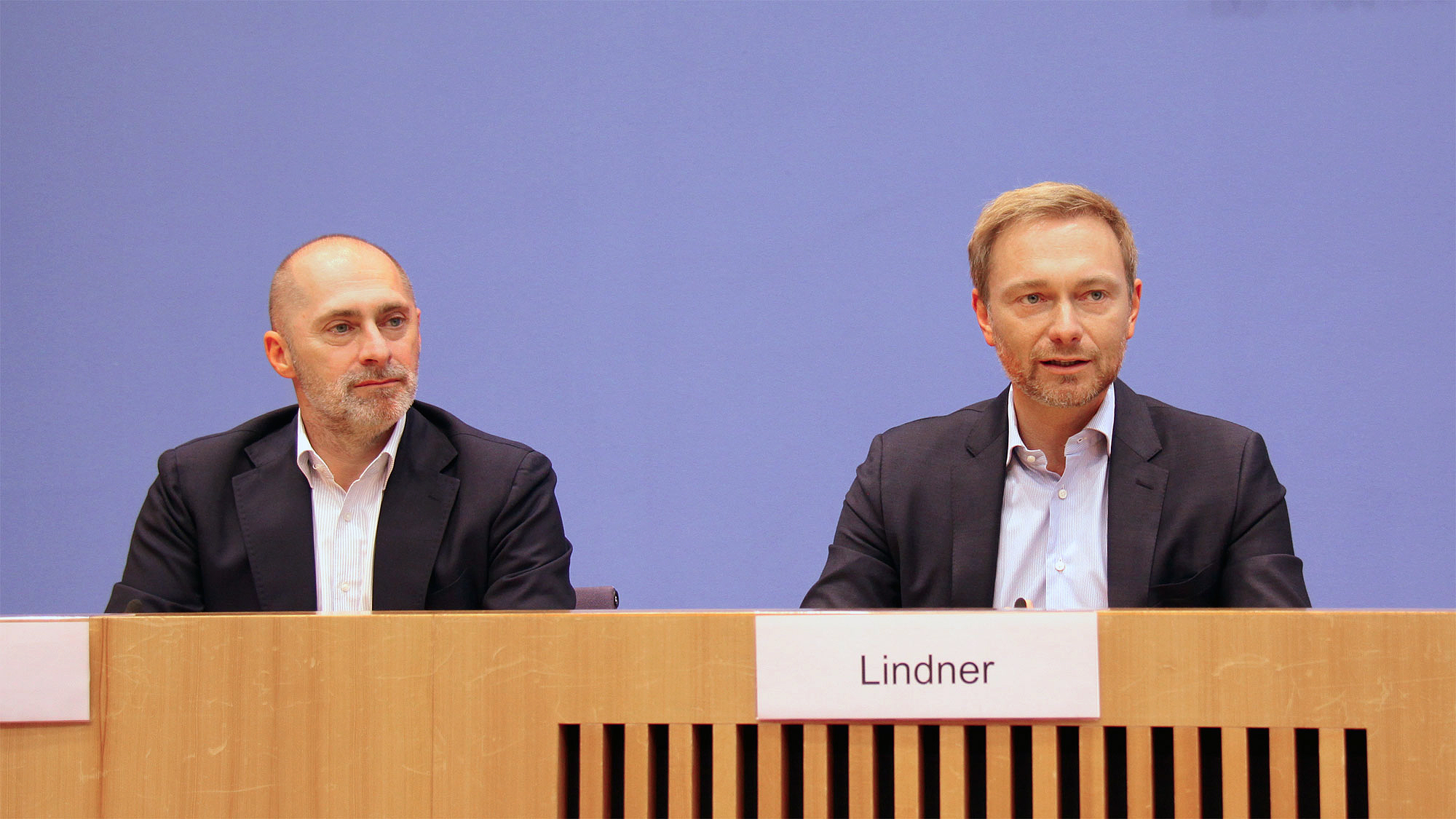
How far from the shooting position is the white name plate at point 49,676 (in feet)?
2.35

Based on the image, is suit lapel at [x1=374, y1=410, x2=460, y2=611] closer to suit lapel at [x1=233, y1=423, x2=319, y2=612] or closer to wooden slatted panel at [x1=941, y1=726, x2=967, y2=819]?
suit lapel at [x1=233, y1=423, x2=319, y2=612]

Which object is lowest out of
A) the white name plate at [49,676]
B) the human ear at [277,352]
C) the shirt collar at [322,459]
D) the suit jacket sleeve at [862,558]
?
the white name plate at [49,676]

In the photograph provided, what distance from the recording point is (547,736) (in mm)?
691

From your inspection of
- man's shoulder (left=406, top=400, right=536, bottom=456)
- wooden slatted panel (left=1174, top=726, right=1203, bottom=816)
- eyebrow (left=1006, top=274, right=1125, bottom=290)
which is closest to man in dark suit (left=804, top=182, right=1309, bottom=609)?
eyebrow (left=1006, top=274, right=1125, bottom=290)

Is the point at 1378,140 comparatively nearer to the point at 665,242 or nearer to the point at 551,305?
the point at 665,242

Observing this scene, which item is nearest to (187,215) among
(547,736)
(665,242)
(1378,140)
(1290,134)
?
(665,242)

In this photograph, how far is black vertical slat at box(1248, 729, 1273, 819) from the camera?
66cm

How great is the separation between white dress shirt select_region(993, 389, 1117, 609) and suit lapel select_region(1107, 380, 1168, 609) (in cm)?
2

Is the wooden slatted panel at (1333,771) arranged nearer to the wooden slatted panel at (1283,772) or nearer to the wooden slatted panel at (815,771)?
the wooden slatted panel at (1283,772)

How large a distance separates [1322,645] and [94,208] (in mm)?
2086

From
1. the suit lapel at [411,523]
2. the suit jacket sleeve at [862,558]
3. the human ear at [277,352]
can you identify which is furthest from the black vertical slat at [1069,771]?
the human ear at [277,352]

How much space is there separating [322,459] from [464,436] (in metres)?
0.17

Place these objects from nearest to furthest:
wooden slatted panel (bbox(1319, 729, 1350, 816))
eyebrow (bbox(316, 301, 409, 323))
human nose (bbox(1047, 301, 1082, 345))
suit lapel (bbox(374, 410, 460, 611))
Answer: wooden slatted panel (bbox(1319, 729, 1350, 816)) < human nose (bbox(1047, 301, 1082, 345)) < suit lapel (bbox(374, 410, 460, 611)) < eyebrow (bbox(316, 301, 409, 323))

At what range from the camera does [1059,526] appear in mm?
1239
